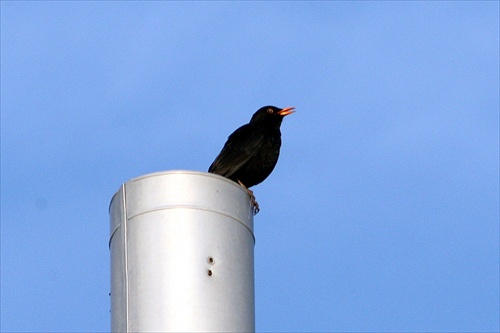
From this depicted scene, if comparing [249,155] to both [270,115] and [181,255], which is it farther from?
[181,255]

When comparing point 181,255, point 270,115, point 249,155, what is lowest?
point 181,255

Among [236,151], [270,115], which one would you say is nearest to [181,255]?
[236,151]

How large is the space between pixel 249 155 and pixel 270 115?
1315mm

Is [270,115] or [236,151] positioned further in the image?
[270,115]

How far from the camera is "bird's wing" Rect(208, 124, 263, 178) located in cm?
1119

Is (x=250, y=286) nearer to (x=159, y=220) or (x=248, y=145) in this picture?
(x=159, y=220)

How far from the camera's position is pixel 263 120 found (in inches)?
489

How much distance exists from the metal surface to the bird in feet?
17.5

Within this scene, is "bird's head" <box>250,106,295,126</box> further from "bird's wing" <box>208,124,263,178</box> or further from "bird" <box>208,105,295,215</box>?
"bird's wing" <box>208,124,263,178</box>

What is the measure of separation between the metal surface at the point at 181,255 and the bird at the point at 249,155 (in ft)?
17.5

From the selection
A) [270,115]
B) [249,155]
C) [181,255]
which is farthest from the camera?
[270,115]

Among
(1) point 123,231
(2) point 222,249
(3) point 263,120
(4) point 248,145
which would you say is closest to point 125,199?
(1) point 123,231

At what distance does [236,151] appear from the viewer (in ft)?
37.1

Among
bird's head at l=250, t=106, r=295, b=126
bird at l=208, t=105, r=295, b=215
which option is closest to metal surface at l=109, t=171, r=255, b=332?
bird at l=208, t=105, r=295, b=215
